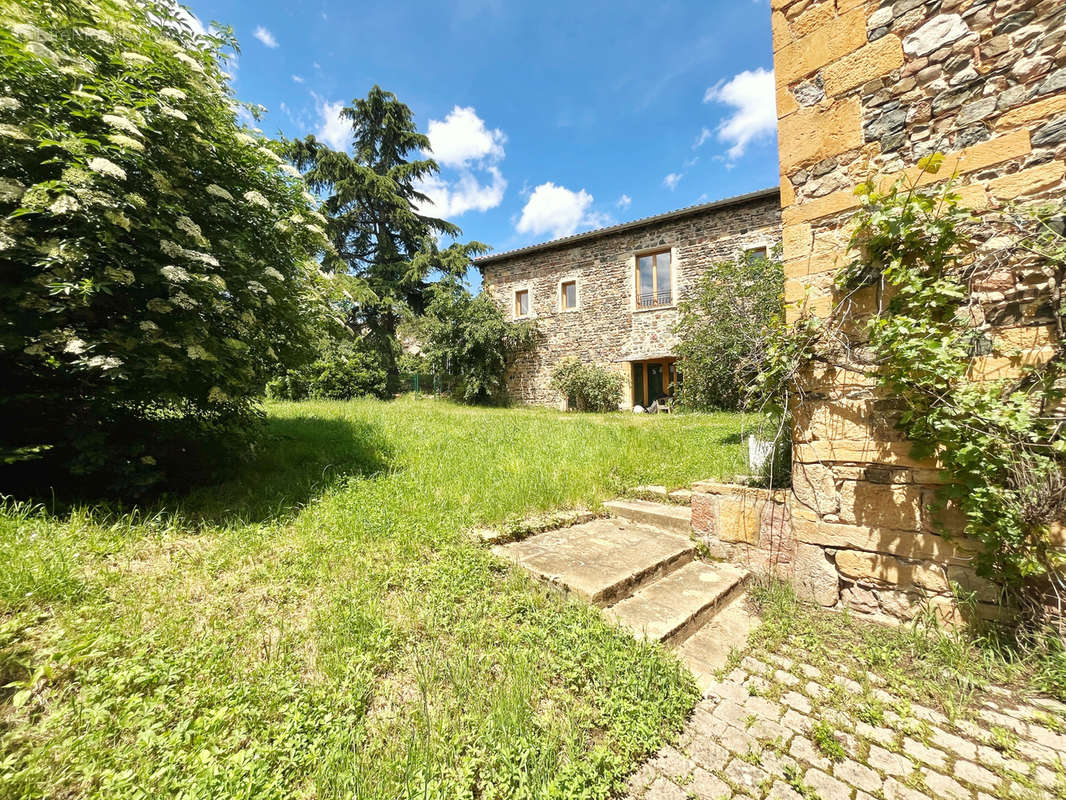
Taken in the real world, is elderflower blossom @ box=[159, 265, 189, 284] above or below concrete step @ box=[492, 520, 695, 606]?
above

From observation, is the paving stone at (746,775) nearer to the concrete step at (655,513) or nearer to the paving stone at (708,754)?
the paving stone at (708,754)

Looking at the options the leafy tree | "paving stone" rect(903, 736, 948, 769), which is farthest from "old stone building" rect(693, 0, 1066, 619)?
the leafy tree

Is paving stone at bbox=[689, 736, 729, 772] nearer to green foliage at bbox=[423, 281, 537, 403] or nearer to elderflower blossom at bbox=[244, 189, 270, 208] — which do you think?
elderflower blossom at bbox=[244, 189, 270, 208]

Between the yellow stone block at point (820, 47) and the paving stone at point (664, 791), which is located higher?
the yellow stone block at point (820, 47)

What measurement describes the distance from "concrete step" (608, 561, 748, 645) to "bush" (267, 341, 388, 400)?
35.9ft

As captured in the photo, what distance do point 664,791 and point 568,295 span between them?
13379 mm

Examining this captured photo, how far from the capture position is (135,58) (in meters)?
2.78

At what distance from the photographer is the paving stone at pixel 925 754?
167cm

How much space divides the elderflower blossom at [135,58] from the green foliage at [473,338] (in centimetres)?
1090

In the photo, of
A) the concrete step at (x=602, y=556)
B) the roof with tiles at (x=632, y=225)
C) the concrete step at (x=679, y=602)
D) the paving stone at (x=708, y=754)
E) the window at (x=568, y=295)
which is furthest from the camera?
the window at (x=568, y=295)

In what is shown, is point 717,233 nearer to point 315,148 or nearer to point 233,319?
point 233,319

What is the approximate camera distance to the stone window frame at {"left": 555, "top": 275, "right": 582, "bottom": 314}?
44.1 feet

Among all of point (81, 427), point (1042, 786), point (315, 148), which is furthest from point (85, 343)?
point (315, 148)

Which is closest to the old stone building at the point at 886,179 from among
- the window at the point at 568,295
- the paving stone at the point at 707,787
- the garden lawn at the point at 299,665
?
the garden lawn at the point at 299,665
